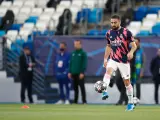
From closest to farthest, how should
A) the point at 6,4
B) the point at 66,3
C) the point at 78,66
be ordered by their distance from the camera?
the point at 78,66, the point at 66,3, the point at 6,4

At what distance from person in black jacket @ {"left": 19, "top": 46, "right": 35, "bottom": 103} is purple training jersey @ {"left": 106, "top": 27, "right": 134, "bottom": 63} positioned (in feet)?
29.7

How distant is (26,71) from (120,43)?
940 centimetres

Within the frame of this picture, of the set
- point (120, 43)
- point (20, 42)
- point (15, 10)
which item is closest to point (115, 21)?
point (120, 43)

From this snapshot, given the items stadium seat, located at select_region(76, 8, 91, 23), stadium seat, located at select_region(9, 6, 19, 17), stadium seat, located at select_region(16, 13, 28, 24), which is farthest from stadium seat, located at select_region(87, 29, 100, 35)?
stadium seat, located at select_region(9, 6, 19, 17)

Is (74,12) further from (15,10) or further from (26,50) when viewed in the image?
(26,50)

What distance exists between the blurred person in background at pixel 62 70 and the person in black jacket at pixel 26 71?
1.30m

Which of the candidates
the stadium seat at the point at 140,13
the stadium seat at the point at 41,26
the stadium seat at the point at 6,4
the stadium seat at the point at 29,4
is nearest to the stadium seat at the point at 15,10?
the stadium seat at the point at 6,4

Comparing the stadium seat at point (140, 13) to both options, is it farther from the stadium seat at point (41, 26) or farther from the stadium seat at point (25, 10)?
the stadium seat at point (25, 10)

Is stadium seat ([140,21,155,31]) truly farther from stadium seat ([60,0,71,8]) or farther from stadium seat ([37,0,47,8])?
stadium seat ([37,0,47,8])

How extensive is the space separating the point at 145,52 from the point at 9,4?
30.1ft

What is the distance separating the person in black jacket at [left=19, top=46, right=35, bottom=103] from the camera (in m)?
27.3

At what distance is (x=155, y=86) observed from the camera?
26516 mm

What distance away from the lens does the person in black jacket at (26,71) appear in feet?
89.7

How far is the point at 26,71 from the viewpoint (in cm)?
2748
